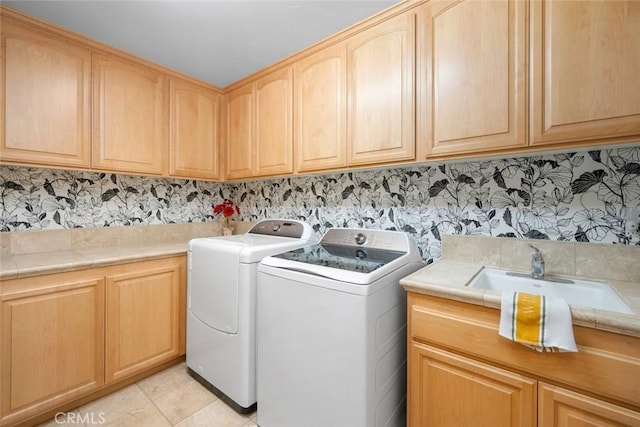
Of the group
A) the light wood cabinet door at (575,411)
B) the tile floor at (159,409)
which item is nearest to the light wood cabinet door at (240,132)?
the tile floor at (159,409)

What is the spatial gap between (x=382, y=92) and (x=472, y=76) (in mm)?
462

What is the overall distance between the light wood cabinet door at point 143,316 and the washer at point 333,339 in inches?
35.3

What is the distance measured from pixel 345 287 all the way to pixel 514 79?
1.17 meters

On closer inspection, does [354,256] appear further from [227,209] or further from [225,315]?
[227,209]

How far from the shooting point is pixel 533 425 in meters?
0.98

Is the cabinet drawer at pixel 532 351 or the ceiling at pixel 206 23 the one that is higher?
the ceiling at pixel 206 23

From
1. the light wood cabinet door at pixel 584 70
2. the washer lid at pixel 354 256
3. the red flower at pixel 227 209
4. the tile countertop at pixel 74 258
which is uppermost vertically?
the light wood cabinet door at pixel 584 70

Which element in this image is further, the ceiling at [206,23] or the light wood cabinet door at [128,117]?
the light wood cabinet door at [128,117]

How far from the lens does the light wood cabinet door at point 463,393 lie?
1.01 m

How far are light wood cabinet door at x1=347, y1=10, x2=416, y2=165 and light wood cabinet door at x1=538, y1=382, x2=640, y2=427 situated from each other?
113cm

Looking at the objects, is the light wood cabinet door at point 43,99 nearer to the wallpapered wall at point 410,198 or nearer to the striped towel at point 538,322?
the wallpapered wall at point 410,198

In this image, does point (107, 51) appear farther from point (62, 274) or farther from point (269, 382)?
point (269, 382)

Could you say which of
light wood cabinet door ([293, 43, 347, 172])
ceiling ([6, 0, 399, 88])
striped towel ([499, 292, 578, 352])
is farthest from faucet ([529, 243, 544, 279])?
ceiling ([6, 0, 399, 88])

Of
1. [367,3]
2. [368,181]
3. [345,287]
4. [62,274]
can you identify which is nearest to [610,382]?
[345,287]
